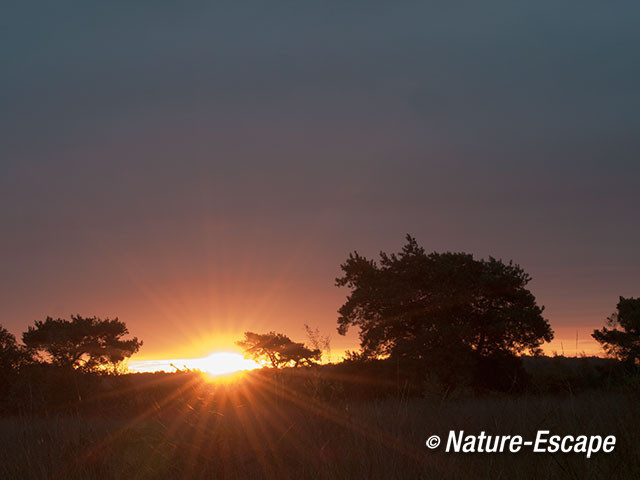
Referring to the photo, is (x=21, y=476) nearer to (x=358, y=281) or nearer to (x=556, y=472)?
(x=556, y=472)

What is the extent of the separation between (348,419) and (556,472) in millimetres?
2647

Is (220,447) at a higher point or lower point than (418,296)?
lower

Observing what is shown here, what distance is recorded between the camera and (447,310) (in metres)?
29.6

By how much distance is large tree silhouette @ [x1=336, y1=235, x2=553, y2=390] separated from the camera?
28109 millimetres

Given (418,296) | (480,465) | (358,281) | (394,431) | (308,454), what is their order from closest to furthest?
(480,465)
(308,454)
(394,431)
(418,296)
(358,281)

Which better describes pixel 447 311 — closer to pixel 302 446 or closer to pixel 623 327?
pixel 623 327

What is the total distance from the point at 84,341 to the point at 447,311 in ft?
72.3

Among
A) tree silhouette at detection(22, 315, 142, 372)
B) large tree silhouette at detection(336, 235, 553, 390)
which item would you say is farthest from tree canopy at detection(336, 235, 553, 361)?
tree silhouette at detection(22, 315, 142, 372)

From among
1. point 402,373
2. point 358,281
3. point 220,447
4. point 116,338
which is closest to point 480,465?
point 220,447

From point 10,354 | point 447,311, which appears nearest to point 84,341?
point 10,354

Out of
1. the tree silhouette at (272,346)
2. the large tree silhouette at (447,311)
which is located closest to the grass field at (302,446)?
the large tree silhouette at (447,311)

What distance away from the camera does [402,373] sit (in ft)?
92.8

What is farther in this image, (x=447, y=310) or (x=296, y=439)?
(x=447, y=310)

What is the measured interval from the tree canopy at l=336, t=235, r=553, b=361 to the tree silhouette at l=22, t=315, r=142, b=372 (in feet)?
47.6
